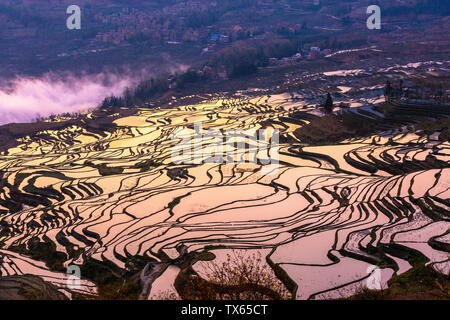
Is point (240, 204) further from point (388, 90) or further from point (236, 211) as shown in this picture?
point (388, 90)

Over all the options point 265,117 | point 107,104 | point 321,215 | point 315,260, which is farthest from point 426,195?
point 107,104

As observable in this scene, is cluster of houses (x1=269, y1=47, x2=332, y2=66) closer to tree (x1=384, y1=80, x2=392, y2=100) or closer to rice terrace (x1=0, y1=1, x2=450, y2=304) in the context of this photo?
rice terrace (x1=0, y1=1, x2=450, y2=304)

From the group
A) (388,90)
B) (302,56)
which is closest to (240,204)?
(388,90)

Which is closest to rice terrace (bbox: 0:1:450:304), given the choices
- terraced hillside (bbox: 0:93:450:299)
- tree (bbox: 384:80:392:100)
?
terraced hillside (bbox: 0:93:450:299)

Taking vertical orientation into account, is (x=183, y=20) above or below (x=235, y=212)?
above

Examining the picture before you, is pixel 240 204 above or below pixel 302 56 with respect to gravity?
below

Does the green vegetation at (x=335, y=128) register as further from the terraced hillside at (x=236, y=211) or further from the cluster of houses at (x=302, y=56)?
the cluster of houses at (x=302, y=56)

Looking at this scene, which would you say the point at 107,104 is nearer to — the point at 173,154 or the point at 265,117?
the point at 265,117
